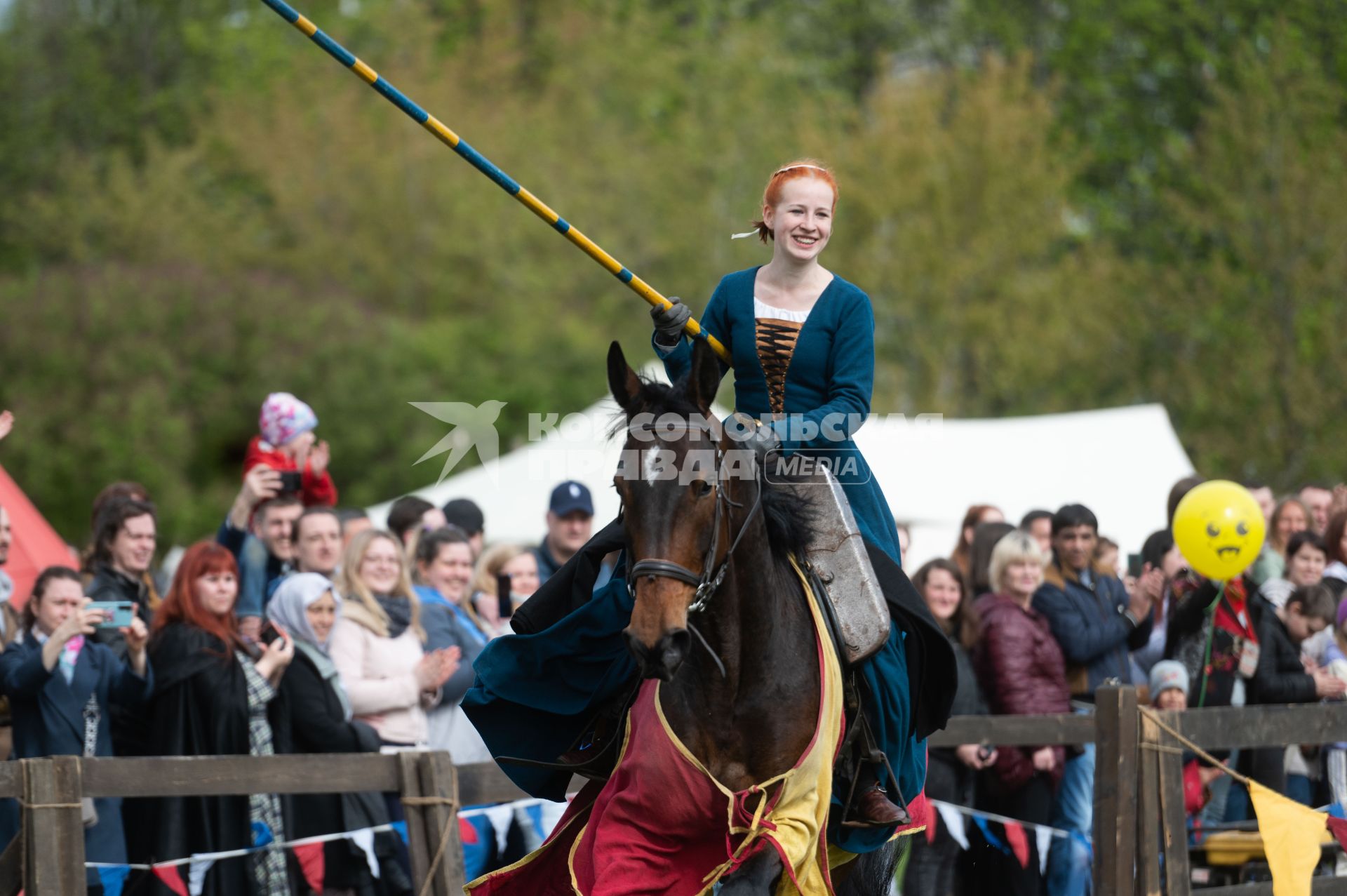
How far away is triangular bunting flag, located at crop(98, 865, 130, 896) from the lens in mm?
6887

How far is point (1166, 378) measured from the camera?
984 inches

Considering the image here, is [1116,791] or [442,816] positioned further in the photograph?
[1116,791]

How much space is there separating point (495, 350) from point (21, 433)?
7894 millimetres

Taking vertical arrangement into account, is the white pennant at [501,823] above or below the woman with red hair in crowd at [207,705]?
below

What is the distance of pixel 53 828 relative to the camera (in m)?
5.89

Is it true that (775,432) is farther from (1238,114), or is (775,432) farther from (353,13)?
(353,13)

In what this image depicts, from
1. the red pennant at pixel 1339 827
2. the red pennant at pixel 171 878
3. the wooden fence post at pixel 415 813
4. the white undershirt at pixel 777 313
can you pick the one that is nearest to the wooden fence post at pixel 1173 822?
the red pennant at pixel 1339 827

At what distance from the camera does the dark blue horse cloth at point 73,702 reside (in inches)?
275

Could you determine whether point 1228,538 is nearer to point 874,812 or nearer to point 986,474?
point 874,812

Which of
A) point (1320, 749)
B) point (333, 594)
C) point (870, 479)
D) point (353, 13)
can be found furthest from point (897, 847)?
point (353, 13)

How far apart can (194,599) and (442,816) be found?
62.4 inches

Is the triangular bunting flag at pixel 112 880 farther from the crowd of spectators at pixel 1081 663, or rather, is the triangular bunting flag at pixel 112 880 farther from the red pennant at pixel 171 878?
the crowd of spectators at pixel 1081 663

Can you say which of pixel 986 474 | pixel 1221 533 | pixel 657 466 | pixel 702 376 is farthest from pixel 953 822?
pixel 986 474

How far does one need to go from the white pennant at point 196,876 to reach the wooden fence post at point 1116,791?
3.95 m
